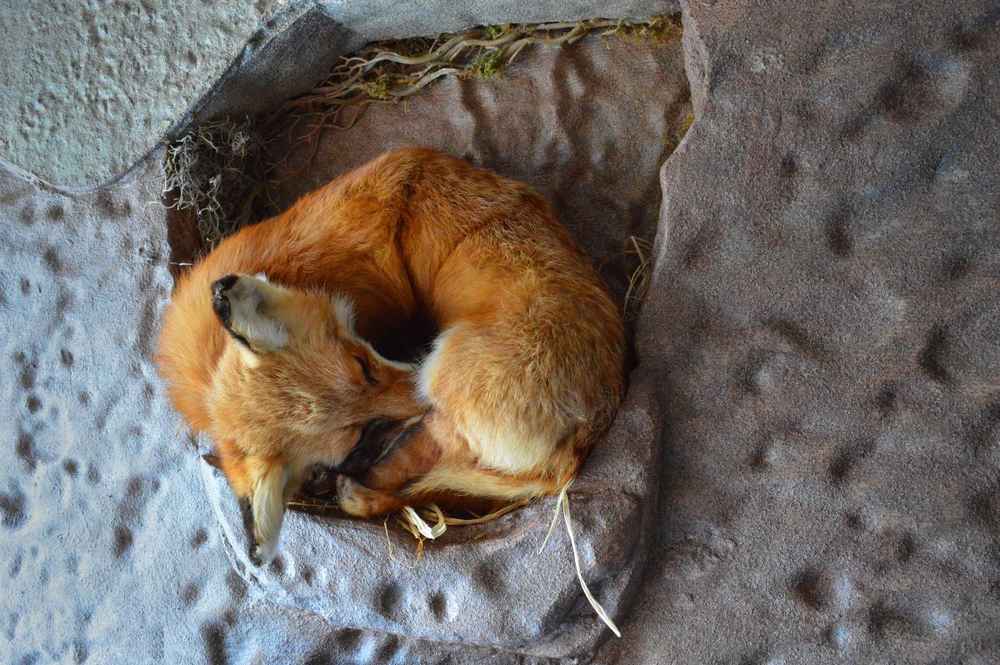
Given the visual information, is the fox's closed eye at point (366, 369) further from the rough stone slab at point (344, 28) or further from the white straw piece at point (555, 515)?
the rough stone slab at point (344, 28)

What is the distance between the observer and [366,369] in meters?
Result: 1.78

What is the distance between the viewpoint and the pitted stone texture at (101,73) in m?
2.28

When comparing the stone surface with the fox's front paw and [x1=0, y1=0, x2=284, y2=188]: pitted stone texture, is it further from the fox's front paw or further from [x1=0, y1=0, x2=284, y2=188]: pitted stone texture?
the fox's front paw

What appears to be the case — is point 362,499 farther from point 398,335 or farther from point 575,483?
point 575,483

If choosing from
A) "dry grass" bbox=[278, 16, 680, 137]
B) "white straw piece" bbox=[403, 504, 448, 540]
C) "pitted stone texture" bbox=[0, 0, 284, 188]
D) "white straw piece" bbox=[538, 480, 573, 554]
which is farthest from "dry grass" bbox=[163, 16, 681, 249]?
"white straw piece" bbox=[538, 480, 573, 554]

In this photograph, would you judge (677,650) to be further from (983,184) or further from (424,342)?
(983,184)

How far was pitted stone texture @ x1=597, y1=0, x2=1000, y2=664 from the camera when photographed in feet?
5.69

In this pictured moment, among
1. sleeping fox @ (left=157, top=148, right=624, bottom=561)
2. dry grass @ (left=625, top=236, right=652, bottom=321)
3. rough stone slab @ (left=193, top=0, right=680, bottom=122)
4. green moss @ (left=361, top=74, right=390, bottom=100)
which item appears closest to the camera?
sleeping fox @ (left=157, top=148, right=624, bottom=561)

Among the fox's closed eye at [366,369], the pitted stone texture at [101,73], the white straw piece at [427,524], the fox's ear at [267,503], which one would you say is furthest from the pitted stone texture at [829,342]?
the pitted stone texture at [101,73]

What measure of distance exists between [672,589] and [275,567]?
995 mm

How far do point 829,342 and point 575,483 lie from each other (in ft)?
2.16

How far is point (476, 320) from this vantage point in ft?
5.90

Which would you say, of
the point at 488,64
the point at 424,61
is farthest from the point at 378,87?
the point at 488,64

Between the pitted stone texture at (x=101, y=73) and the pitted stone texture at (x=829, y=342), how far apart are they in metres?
1.32
